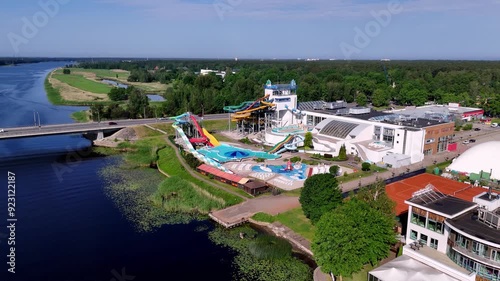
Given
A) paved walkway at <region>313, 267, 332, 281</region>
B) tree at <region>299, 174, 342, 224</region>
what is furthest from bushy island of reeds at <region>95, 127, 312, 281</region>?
tree at <region>299, 174, 342, 224</region>

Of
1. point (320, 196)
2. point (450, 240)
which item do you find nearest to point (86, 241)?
point (320, 196)

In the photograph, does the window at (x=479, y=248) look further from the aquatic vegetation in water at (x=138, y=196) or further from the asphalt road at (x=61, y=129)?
the asphalt road at (x=61, y=129)

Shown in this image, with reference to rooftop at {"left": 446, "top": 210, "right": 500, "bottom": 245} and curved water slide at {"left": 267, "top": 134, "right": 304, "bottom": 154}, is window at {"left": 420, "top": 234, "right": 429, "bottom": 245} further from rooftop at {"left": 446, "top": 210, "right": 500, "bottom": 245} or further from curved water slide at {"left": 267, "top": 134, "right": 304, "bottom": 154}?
curved water slide at {"left": 267, "top": 134, "right": 304, "bottom": 154}

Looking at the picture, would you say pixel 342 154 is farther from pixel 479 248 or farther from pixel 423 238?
pixel 479 248

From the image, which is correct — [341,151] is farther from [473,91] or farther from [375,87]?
[473,91]

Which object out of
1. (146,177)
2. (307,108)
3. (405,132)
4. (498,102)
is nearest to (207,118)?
(307,108)

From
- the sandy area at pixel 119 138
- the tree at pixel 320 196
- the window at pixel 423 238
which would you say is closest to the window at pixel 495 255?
the window at pixel 423 238
